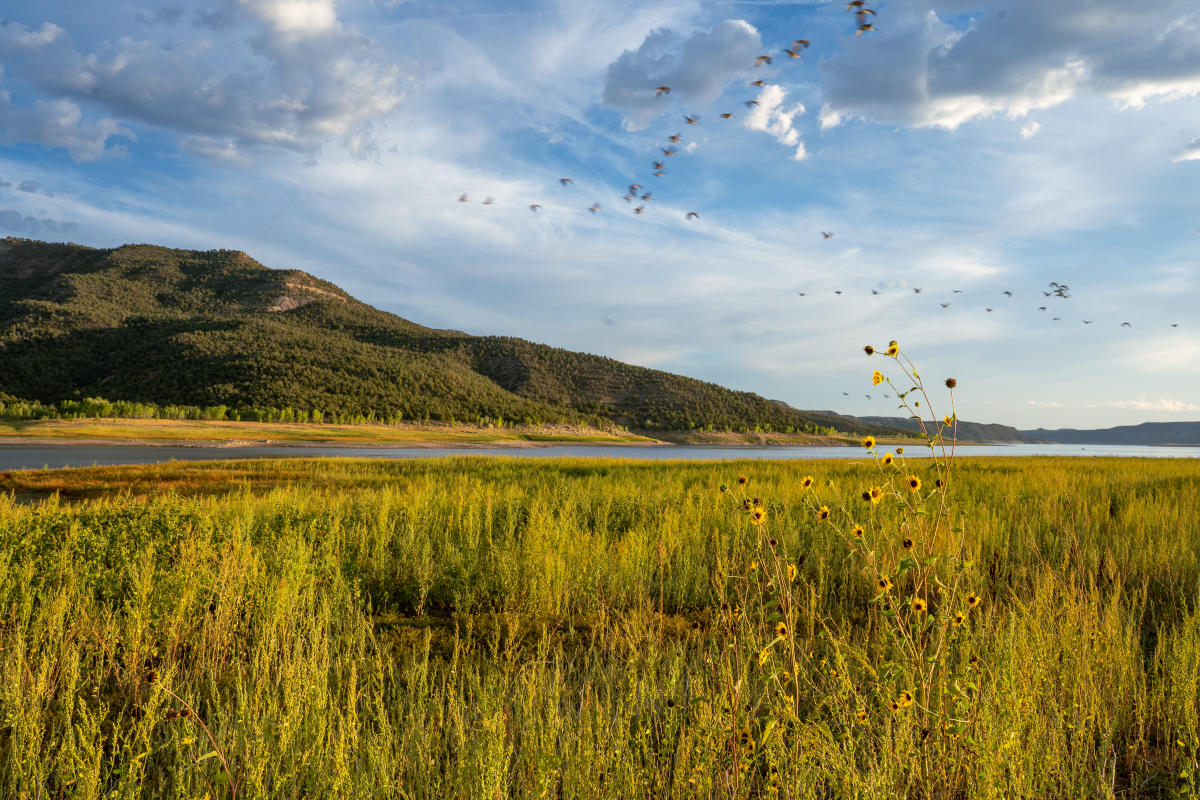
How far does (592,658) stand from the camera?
4.68 metres

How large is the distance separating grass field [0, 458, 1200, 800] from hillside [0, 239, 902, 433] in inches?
3666

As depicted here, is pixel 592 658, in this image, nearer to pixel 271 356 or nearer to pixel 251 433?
pixel 251 433

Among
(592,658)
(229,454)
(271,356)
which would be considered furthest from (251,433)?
(592,658)

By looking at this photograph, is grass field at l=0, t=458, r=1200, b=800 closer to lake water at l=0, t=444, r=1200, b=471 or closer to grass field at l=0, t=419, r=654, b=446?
lake water at l=0, t=444, r=1200, b=471

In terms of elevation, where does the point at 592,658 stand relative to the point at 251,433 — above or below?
above

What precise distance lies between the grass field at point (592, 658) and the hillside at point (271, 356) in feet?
305

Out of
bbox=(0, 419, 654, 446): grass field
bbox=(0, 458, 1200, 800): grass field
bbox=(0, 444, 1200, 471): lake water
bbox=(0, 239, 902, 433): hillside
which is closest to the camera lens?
bbox=(0, 458, 1200, 800): grass field

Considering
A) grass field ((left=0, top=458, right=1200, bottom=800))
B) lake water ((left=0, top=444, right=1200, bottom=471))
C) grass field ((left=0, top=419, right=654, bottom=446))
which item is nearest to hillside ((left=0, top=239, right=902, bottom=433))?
grass field ((left=0, top=419, right=654, bottom=446))

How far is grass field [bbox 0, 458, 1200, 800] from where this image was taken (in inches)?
99.0

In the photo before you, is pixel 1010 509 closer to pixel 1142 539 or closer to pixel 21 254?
pixel 1142 539

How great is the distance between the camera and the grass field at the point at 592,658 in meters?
2.51

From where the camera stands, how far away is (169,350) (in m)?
99.7

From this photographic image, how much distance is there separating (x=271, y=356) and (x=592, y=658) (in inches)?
4342

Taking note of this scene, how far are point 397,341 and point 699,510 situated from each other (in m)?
133
